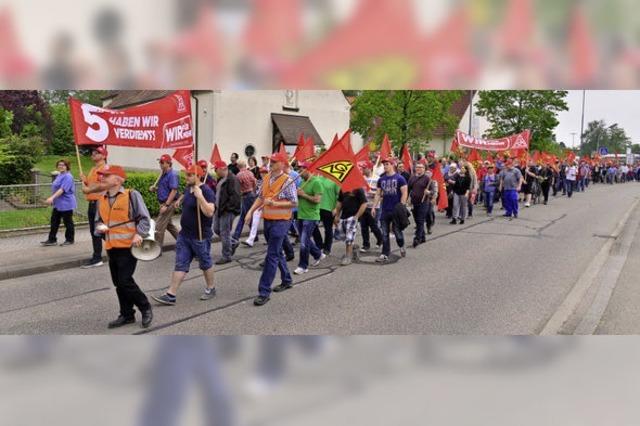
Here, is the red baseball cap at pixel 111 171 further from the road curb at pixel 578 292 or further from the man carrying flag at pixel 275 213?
the road curb at pixel 578 292

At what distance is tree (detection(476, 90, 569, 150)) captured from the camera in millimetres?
35781

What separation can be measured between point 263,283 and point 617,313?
4030 mm

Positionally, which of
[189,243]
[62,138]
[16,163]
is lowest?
[189,243]

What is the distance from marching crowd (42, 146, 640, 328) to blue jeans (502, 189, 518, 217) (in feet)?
0.10

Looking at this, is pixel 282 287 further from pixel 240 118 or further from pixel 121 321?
pixel 240 118

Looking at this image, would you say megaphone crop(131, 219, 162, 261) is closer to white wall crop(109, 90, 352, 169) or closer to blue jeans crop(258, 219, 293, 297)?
blue jeans crop(258, 219, 293, 297)

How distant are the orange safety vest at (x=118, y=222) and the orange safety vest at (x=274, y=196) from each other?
168 cm

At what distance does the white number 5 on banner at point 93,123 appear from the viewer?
704 cm

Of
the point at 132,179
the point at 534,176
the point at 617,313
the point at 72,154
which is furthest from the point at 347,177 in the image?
the point at 72,154

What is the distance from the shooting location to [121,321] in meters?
5.51

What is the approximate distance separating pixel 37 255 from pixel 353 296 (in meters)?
5.72

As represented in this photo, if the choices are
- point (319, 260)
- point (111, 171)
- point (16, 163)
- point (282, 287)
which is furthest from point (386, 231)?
point (16, 163)
